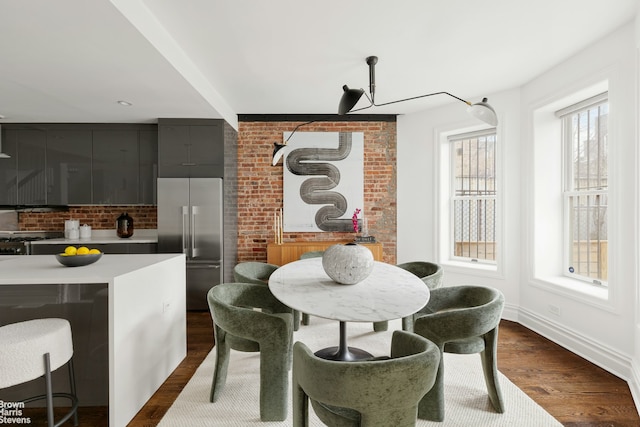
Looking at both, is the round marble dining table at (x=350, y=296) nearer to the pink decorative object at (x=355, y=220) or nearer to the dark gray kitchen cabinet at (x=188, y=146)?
the pink decorative object at (x=355, y=220)

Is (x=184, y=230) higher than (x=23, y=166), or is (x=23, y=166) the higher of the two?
(x=23, y=166)

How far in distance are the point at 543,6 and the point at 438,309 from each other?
2163mm

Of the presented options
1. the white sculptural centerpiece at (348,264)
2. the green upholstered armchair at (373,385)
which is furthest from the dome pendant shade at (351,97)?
the green upholstered armchair at (373,385)

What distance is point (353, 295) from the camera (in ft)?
5.85

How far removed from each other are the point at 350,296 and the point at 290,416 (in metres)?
0.85

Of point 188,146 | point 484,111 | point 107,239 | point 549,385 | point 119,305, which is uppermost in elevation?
point 188,146

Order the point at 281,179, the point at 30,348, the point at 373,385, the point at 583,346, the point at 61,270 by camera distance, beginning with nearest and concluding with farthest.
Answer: the point at 373,385 < the point at 30,348 < the point at 61,270 < the point at 583,346 < the point at 281,179

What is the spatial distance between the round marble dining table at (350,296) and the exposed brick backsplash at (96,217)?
9.50 feet

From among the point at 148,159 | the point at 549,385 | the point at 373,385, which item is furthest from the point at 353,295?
the point at 148,159

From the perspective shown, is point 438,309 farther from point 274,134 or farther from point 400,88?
point 274,134

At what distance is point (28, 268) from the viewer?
1.99 meters

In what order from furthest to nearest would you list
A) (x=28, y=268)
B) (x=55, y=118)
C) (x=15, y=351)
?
(x=55, y=118) < (x=28, y=268) < (x=15, y=351)

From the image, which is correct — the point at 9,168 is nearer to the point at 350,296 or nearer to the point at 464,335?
the point at 350,296

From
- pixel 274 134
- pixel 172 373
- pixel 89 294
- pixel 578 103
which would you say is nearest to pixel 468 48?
pixel 578 103
